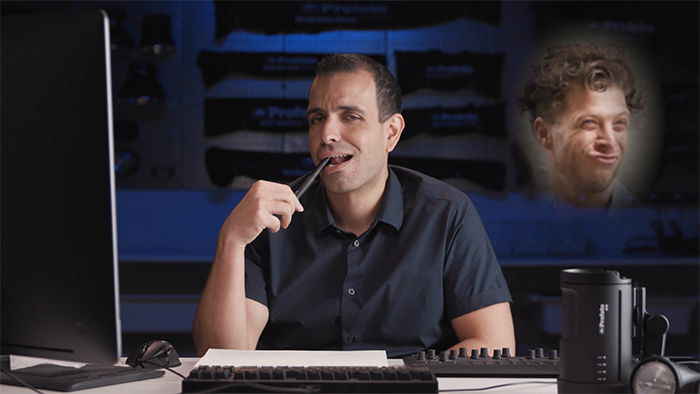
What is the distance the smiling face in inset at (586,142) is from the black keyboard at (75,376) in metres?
3.09

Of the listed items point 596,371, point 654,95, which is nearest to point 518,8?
point 654,95

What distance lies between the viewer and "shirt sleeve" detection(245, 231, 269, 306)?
1856 millimetres

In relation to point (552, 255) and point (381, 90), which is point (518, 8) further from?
point (381, 90)

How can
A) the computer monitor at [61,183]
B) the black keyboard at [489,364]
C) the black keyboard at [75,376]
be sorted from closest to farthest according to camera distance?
Result: 1. the computer monitor at [61,183]
2. the black keyboard at [75,376]
3. the black keyboard at [489,364]

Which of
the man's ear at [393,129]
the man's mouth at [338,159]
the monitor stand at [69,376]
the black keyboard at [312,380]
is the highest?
the man's ear at [393,129]

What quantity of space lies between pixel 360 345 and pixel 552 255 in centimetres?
238

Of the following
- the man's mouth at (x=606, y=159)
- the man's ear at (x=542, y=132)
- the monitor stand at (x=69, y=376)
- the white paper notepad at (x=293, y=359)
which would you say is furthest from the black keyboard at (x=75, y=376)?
the man's mouth at (x=606, y=159)

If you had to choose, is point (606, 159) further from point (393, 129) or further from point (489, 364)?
point (489, 364)

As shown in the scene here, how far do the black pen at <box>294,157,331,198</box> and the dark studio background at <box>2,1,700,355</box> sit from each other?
2.14 m

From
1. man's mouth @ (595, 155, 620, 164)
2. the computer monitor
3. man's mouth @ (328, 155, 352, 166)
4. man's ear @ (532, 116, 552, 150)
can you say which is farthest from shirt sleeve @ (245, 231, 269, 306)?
man's mouth @ (595, 155, 620, 164)

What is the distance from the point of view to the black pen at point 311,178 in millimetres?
1712

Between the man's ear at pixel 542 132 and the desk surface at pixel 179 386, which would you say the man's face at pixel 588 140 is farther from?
the desk surface at pixel 179 386

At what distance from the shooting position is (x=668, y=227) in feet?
13.3

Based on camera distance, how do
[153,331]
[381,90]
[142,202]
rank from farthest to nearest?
1. [142,202]
2. [153,331]
3. [381,90]
